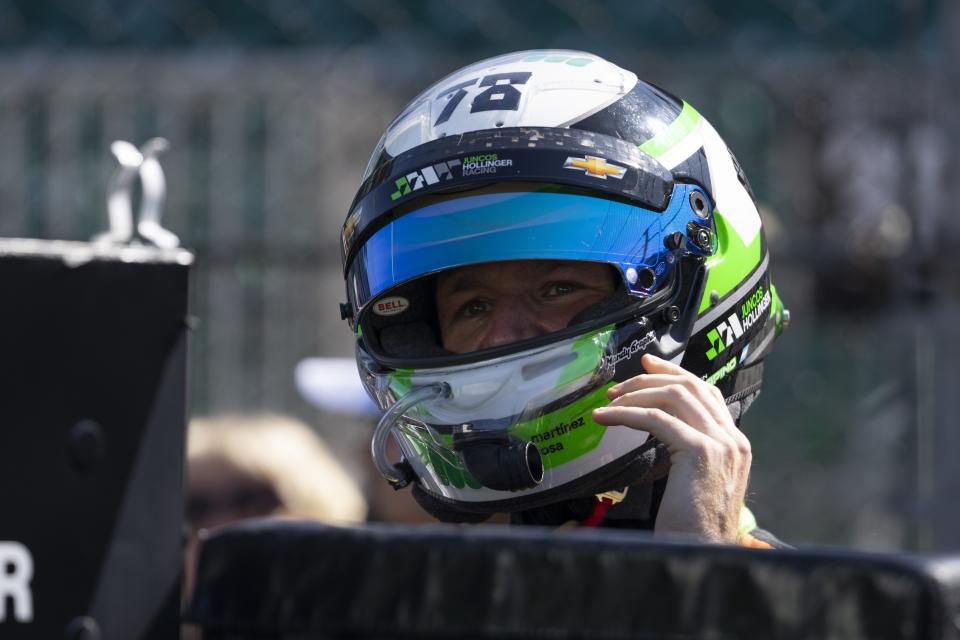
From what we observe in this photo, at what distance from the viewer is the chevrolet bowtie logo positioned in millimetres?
2086

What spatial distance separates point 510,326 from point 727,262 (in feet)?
1.15

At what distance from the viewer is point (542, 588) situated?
97cm

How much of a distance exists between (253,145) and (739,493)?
3125mm

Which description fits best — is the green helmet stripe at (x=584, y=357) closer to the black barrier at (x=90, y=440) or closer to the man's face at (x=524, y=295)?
the man's face at (x=524, y=295)

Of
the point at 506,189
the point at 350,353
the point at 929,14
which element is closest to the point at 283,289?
the point at 350,353

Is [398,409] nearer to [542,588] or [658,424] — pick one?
[658,424]

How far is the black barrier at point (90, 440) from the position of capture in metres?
1.38

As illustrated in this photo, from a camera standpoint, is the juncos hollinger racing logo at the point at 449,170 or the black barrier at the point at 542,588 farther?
the juncos hollinger racing logo at the point at 449,170

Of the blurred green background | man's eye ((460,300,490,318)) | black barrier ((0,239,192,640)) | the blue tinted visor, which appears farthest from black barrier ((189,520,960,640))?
the blurred green background

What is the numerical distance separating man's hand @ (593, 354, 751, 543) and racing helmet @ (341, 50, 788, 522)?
101 mm

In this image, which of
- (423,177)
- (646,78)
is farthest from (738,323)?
(646,78)

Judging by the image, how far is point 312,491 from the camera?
4.00 metres

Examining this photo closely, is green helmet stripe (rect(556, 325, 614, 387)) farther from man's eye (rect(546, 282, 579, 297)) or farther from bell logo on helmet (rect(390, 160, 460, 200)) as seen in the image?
bell logo on helmet (rect(390, 160, 460, 200))

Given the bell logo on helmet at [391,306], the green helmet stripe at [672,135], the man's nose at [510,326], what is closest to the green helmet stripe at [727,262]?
the green helmet stripe at [672,135]
